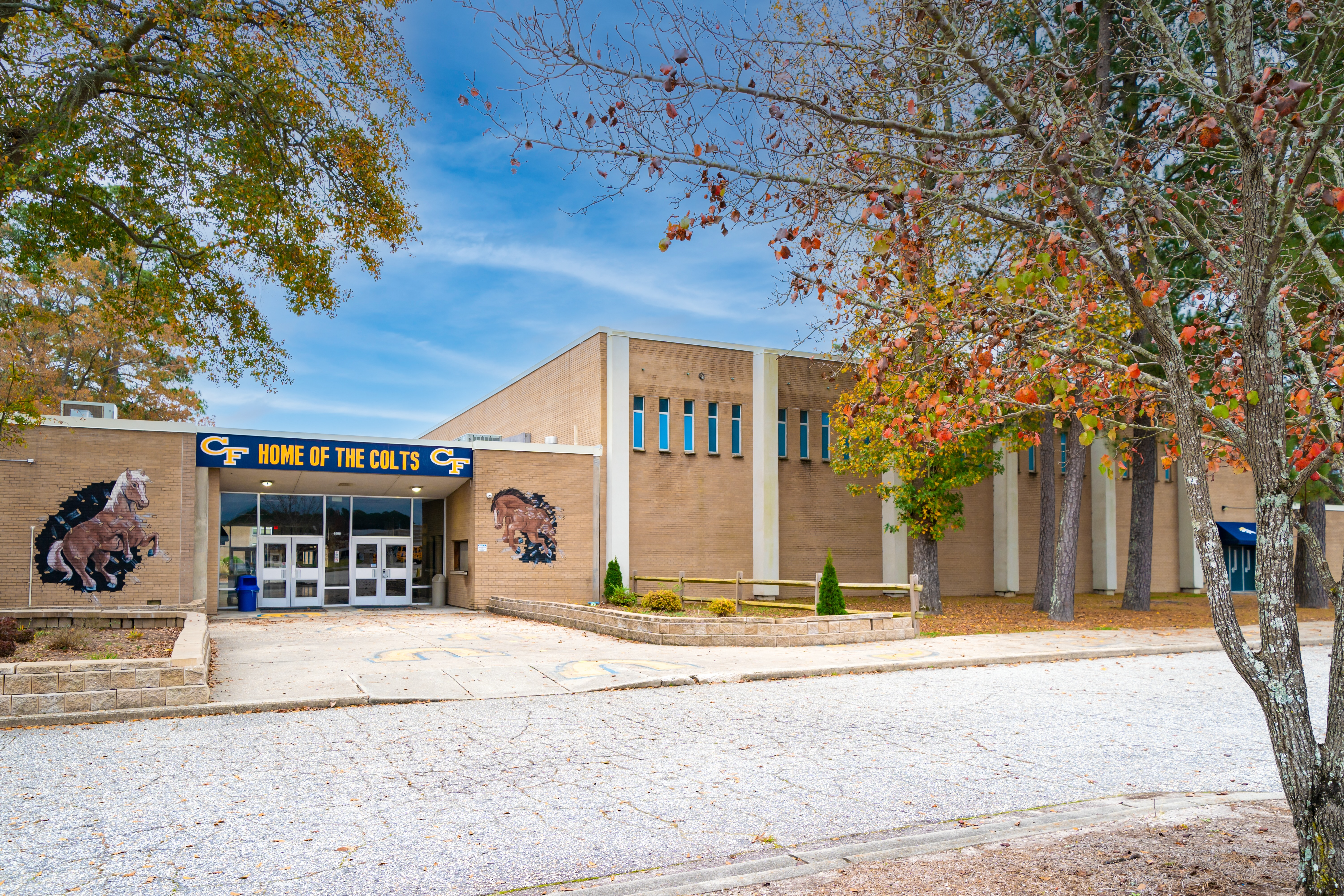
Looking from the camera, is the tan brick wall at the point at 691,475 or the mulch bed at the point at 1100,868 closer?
the mulch bed at the point at 1100,868

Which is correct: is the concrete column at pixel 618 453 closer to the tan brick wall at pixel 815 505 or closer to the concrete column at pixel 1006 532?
the tan brick wall at pixel 815 505

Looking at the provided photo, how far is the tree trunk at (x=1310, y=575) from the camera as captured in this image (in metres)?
32.1

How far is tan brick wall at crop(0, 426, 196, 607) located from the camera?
829 inches

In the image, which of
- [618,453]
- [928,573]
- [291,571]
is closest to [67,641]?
[291,571]

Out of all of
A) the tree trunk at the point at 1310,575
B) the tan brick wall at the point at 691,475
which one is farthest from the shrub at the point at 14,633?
the tree trunk at the point at 1310,575

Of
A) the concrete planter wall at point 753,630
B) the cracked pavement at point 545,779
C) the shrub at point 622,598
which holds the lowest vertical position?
the shrub at point 622,598

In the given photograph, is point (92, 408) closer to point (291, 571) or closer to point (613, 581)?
point (291, 571)

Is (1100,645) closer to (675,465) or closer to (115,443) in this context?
(675,465)

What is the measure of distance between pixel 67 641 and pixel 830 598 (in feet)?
44.7

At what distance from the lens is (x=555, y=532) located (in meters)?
27.2

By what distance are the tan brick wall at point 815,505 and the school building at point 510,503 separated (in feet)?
0.21

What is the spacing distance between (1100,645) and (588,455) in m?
15.6

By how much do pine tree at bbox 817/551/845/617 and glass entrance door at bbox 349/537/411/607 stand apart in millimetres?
14772

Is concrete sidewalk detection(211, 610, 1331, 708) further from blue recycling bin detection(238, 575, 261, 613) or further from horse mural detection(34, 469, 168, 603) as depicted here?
blue recycling bin detection(238, 575, 261, 613)
